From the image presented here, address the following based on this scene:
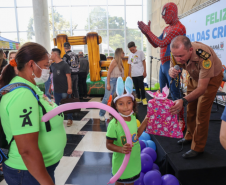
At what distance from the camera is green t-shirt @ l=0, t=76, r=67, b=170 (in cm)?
78

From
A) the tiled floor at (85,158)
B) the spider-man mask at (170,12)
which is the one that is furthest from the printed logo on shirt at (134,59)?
the spider-man mask at (170,12)

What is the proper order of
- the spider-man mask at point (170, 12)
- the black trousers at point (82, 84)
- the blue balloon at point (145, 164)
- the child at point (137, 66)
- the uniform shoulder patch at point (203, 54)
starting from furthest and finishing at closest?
the black trousers at point (82, 84) < the child at point (137, 66) < the spider-man mask at point (170, 12) < the blue balloon at point (145, 164) < the uniform shoulder patch at point (203, 54)

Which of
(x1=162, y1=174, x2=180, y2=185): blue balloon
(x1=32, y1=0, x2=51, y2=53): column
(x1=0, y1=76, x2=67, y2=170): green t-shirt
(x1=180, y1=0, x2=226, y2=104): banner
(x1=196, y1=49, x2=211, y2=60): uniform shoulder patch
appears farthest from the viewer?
(x1=32, y1=0, x2=51, y2=53): column

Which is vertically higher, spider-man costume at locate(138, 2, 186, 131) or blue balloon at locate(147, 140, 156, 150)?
spider-man costume at locate(138, 2, 186, 131)

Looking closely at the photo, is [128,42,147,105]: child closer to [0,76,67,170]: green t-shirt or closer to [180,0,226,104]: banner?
[180,0,226,104]: banner

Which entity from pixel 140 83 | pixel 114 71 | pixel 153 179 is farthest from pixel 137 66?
pixel 153 179

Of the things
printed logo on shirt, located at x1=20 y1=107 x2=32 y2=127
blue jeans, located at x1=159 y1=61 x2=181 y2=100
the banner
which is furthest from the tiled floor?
the banner

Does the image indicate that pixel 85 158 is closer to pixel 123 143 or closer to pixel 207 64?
pixel 123 143

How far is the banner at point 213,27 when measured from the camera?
349cm

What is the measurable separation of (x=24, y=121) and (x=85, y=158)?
1.95 metres

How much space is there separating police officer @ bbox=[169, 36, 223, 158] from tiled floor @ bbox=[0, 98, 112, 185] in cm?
109

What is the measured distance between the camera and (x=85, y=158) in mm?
2553

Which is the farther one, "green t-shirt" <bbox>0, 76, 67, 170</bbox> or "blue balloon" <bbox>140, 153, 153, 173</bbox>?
"blue balloon" <bbox>140, 153, 153, 173</bbox>

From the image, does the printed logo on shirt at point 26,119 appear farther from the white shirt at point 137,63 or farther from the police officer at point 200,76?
the white shirt at point 137,63
